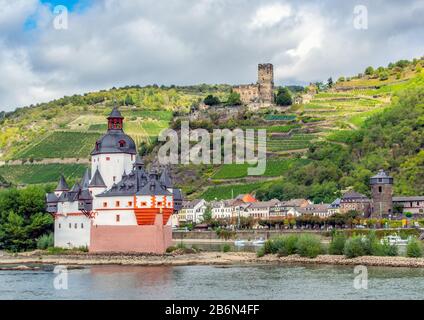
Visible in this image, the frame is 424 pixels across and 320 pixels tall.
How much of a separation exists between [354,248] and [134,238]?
15.5m

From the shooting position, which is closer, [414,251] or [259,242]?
[414,251]

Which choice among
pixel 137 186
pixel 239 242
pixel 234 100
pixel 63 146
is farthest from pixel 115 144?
pixel 234 100

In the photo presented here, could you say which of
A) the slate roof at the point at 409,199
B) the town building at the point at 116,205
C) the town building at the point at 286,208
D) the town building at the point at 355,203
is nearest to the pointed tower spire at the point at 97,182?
the town building at the point at 116,205

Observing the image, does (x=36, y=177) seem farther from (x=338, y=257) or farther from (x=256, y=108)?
(x=338, y=257)

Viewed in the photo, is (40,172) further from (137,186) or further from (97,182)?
(137,186)

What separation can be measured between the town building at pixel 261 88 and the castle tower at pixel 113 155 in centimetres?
10874

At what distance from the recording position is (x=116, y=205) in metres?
62.7

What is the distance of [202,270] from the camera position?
181ft

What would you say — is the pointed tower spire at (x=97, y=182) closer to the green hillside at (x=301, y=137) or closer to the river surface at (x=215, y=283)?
the river surface at (x=215, y=283)

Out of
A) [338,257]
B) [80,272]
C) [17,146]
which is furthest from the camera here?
[17,146]

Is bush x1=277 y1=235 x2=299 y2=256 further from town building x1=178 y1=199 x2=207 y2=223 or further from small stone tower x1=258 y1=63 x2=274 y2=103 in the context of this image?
small stone tower x1=258 y1=63 x2=274 y2=103

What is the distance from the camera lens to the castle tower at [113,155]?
66625mm
